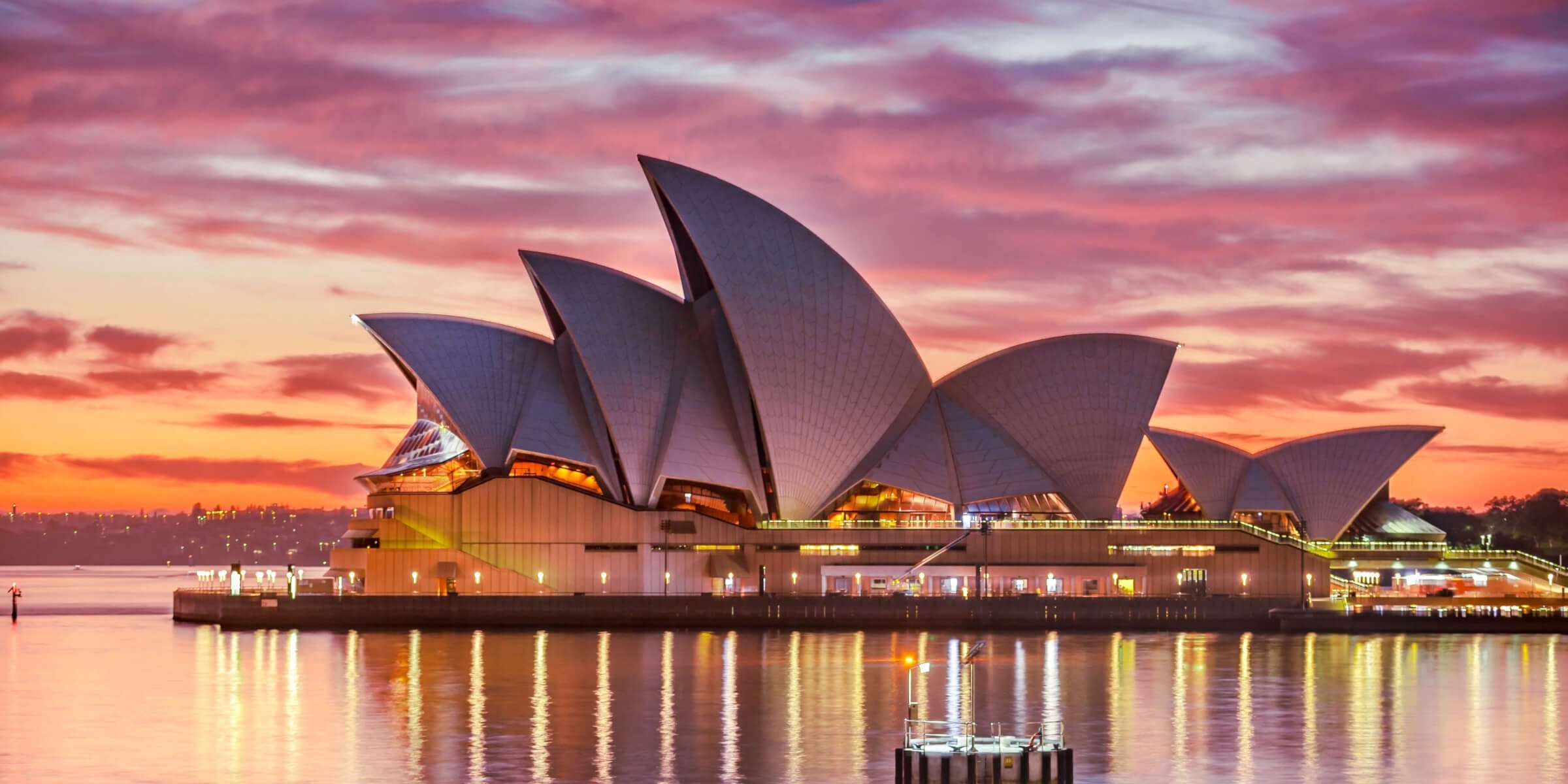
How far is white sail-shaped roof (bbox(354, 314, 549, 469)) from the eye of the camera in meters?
79.1

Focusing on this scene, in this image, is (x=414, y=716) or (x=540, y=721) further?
(x=414, y=716)

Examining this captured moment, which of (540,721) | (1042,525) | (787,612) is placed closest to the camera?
(540,721)

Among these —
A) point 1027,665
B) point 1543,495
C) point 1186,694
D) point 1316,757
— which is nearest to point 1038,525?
point 1027,665

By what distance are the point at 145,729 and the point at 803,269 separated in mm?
40922

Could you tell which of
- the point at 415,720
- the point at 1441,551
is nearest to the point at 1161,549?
the point at 1441,551

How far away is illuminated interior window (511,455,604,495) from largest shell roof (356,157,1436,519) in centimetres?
76

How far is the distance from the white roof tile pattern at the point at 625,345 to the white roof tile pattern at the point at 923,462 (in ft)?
35.1

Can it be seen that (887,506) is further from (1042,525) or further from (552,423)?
(552,423)

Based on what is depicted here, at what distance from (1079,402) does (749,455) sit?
648 inches

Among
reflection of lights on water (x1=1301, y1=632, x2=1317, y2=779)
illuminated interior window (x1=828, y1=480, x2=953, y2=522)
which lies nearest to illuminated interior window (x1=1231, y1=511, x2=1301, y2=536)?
illuminated interior window (x1=828, y1=480, x2=953, y2=522)

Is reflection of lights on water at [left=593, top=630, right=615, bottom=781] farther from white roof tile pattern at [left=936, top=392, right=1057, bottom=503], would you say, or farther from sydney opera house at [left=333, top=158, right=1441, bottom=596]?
white roof tile pattern at [left=936, top=392, right=1057, bottom=503]

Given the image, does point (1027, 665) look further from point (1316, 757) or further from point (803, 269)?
point (803, 269)

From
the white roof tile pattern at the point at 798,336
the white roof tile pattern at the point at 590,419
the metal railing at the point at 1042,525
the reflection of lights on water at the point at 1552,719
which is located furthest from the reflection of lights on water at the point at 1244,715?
the white roof tile pattern at the point at 590,419

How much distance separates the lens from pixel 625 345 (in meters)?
77.8
